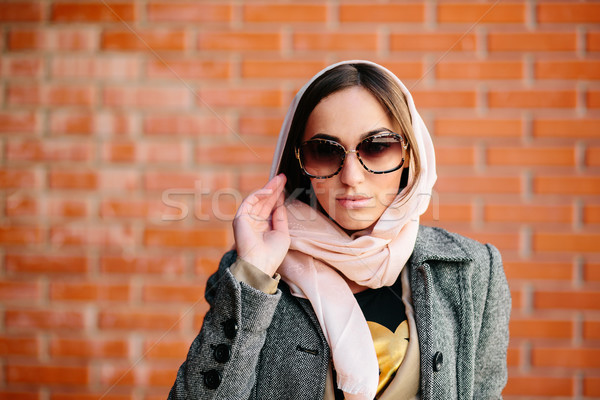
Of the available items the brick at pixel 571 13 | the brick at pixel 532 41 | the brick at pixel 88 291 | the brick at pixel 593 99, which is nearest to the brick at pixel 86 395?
the brick at pixel 88 291

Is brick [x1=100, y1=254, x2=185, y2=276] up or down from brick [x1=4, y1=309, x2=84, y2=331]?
up

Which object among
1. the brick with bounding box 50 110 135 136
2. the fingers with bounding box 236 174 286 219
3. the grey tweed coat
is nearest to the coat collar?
the grey tweed coat

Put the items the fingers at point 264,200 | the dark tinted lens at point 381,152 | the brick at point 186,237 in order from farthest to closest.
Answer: the brick at point 186,237 < the fingers at point 264,200 < the dark tinted lens at point 381,152

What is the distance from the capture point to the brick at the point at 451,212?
7.22ft

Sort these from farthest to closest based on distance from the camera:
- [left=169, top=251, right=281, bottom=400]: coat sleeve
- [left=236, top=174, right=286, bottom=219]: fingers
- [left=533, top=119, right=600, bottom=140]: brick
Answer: [left=533, top=119, right=600, bottom=140]: brick < [left=236, top=174, right=286, bottom=219]: fingers < [left=169, top=251, right=281, bottom=400]: coat sleeve

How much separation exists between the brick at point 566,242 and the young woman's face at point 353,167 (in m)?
1.17

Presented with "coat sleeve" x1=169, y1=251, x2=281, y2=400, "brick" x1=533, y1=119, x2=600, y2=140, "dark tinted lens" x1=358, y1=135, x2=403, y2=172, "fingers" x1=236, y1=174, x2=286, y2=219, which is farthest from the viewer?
"brick" x1=533, y1=119, x2=600, y2=140

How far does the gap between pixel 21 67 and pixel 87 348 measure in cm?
152

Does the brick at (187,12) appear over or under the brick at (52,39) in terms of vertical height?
over

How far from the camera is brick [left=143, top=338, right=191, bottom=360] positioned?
7.46ft

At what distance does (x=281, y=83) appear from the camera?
2236 mm

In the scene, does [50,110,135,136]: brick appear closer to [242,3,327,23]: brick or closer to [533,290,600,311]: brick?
[242,3,327,23]: brick

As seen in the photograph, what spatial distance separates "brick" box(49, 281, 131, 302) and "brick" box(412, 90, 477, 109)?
70.1 inches

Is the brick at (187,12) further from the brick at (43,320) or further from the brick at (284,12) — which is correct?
the brick at (43,320)
